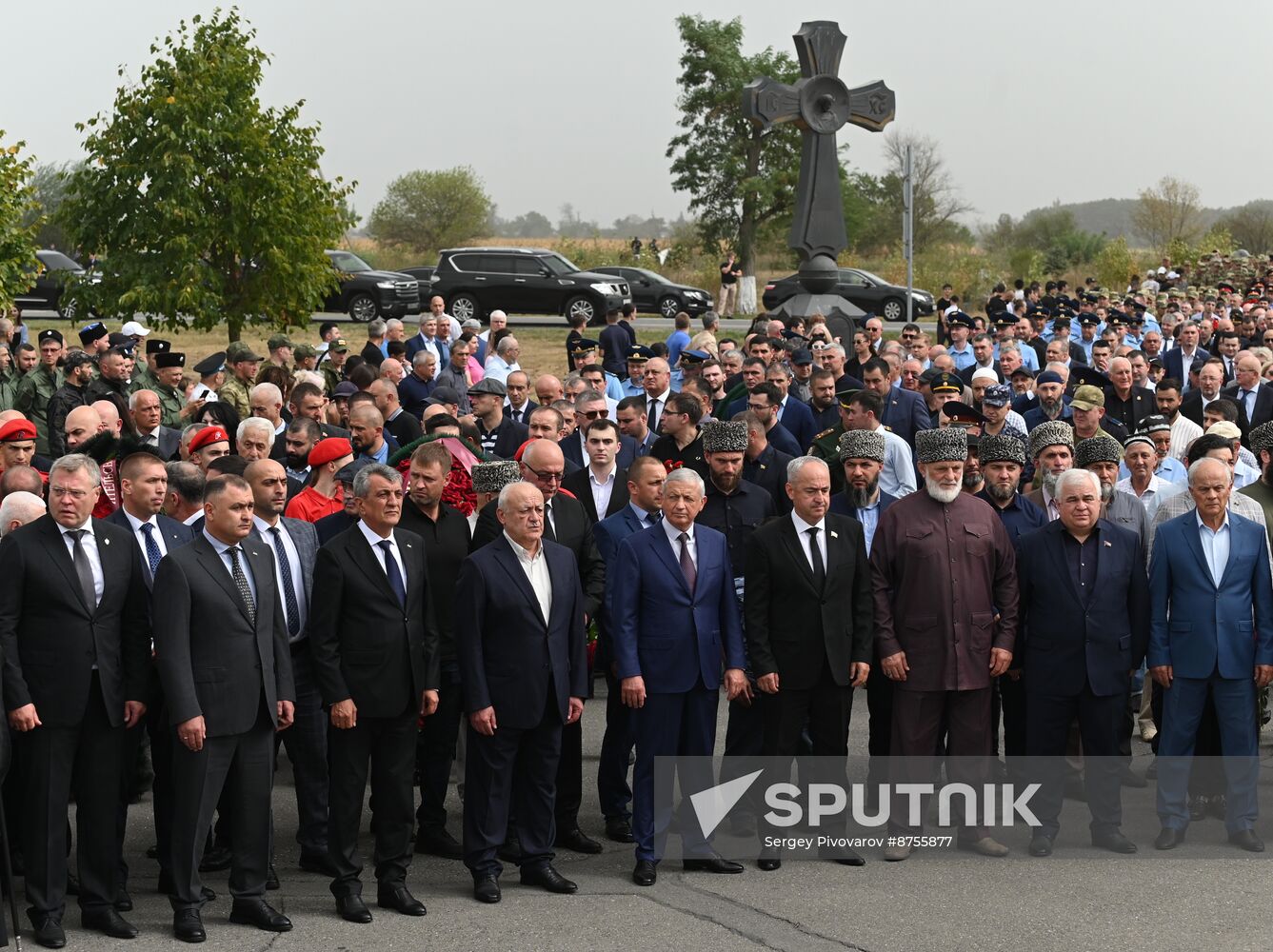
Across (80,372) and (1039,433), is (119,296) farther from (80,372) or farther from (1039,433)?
(1039,433)

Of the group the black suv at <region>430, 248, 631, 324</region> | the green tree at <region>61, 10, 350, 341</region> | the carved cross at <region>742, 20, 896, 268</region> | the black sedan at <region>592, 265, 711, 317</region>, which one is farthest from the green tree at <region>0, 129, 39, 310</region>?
the black sedan at <region>592, 265, 711, 317</region>

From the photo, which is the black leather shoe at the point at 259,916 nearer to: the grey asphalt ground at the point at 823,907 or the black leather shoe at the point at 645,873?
the grey asphalt ground at the point at 823,907

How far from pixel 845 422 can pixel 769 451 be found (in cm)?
64

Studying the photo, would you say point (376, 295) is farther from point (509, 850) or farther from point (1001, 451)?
point (509, 850)

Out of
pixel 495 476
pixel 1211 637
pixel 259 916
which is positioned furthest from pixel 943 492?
pixel 259 916

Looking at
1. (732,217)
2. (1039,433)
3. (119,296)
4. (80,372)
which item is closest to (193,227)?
(119,296)

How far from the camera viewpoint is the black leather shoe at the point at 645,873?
7.55 meters

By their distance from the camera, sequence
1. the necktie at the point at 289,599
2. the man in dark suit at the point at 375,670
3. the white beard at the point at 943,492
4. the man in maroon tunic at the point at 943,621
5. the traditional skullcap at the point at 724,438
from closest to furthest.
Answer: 1. the man in dark suit at the point at 375,670
2. the necktie at the point at 289,599
3. the man in maroon tunic at the point at 943,621
4. the white beard at the point at 943,492
5. the traditional skullcap at the point at 724,438

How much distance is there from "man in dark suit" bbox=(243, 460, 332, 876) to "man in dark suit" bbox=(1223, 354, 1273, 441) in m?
9.95

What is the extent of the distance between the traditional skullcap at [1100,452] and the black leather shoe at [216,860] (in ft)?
18.0

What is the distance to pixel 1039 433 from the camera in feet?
31.3

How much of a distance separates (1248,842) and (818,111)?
53.5 feet

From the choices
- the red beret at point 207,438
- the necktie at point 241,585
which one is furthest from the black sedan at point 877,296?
the necktie at point 241,585

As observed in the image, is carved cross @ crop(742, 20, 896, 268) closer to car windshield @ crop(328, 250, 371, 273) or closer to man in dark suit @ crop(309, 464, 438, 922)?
car windshield @ crop(328, 250, 371, 273)
